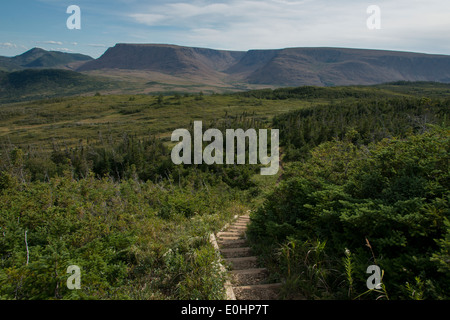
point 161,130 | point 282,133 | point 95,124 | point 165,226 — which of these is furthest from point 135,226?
point 95,124

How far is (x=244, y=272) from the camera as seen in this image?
17.4 feet

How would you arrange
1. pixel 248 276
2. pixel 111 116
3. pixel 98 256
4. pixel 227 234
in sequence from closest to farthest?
pixel 98 256
pixel 248 276
pixel 227 234
pixel 111 116

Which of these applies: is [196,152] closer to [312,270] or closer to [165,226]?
[165,226]

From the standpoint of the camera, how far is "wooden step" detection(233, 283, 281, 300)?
4500mm

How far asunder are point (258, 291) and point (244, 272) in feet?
2.30

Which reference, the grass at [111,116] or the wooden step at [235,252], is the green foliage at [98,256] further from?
the grass at [111,116]

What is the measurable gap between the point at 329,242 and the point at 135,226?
5152 millimetres

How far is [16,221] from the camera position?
7371mm

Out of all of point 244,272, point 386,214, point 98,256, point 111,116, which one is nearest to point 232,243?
point 244,272

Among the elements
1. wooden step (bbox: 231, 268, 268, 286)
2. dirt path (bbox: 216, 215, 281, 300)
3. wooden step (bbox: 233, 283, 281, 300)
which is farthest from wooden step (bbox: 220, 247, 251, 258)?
wooden step (bbox: 233, 283, 281, 300)

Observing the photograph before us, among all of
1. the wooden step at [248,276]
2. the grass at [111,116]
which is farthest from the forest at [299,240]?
the grass at [111,116]

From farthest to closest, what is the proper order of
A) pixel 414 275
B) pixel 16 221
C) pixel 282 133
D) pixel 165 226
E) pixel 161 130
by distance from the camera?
pixel 161 130 → pixel 282 133 → pixel 165 226 → pixel 16 221 → pixel 414 275

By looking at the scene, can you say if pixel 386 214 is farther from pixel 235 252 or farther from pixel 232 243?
pixel 232 243

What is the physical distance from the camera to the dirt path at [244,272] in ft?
15.1
